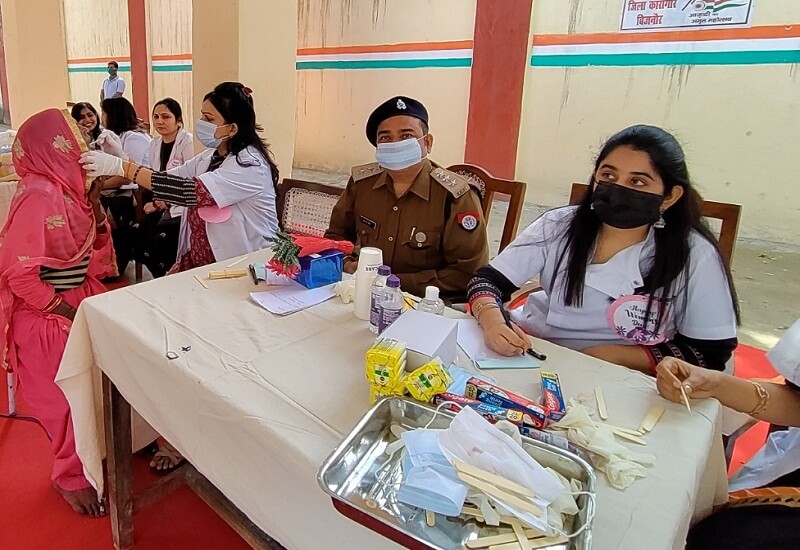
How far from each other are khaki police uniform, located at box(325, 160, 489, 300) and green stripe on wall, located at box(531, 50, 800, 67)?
13.3 feet

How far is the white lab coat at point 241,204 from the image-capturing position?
2.26m

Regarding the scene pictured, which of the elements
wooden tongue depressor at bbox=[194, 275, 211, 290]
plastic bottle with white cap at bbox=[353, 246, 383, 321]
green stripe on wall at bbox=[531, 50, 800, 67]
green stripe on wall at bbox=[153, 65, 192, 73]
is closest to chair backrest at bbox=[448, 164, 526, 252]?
plastic bottle with white cap at bbox=[353, 246, 383, 321]

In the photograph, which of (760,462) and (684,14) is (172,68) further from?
(760,462)

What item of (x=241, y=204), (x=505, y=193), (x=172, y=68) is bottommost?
(x=241, y=204)

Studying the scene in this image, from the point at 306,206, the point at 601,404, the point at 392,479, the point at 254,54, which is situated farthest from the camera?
the point at 254,54

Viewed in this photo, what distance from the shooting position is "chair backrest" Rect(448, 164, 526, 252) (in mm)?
2115

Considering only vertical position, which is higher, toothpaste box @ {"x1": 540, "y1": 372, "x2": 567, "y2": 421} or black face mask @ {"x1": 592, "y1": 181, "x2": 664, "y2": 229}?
black face mask @ {"x1": 592, "y1": 181, "x2": 664, "y2": 229}

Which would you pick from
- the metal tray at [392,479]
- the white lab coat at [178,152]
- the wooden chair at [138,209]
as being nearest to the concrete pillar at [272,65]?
the white lab coat at [178,152]

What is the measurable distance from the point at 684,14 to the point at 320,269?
4847 millimetres

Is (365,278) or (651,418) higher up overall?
(365,278)

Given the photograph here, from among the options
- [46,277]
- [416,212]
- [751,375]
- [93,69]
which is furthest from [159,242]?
[93,69]

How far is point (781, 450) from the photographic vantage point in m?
1.17

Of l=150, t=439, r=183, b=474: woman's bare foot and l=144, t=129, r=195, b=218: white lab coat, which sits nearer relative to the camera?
l=150, t=439, r=183, b=474: woman's bare foot

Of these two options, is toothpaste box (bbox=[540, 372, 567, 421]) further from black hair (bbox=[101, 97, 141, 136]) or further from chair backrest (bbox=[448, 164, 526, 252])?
black hair (bbox=[101, 97, 141, 136])
